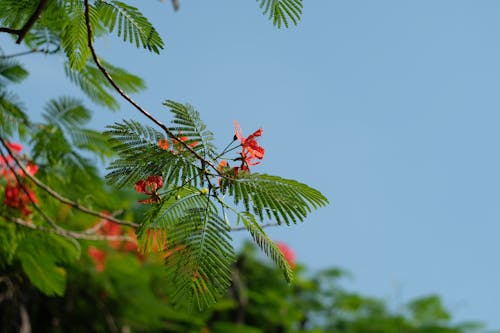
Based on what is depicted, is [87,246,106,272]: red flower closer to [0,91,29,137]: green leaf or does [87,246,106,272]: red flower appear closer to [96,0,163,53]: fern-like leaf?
[0,91,29,137]: green leaf

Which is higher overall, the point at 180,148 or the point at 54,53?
the point at 54,53

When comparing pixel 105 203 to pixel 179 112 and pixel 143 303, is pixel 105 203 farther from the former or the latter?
pixel 143 303

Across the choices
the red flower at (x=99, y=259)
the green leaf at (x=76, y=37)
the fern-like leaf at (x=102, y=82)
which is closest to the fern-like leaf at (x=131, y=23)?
the green leaf at (x=76, y=37)

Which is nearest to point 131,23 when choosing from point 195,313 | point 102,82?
point 102,82

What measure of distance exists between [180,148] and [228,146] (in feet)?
0.48

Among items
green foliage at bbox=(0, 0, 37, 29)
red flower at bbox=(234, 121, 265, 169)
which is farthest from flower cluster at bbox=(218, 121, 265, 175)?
green foliage at bbox=(0, 0, 37, 29)

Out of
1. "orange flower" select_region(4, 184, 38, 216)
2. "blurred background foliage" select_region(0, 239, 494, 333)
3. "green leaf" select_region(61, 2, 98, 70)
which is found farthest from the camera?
"blurred background foliage" select_region(0, 239, 494, 333)

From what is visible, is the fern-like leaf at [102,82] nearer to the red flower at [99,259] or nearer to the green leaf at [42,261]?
the green leaf at [42,261]

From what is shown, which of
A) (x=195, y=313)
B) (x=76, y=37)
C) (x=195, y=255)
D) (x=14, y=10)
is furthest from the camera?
(x=195, y=313)

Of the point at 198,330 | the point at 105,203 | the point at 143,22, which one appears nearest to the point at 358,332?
the point at 198,330

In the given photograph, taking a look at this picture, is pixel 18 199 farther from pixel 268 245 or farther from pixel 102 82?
pixel 268 245

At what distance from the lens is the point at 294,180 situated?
1.68m

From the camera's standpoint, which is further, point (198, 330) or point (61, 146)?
point (198, 330)

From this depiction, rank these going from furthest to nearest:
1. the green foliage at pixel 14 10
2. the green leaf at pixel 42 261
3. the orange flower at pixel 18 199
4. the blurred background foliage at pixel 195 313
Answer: the blurred background foliage at pixel 195 313
the orange flower at pixel 18 199
the green leaf at pixel 42 261
the green foliage at pixel 14 10
